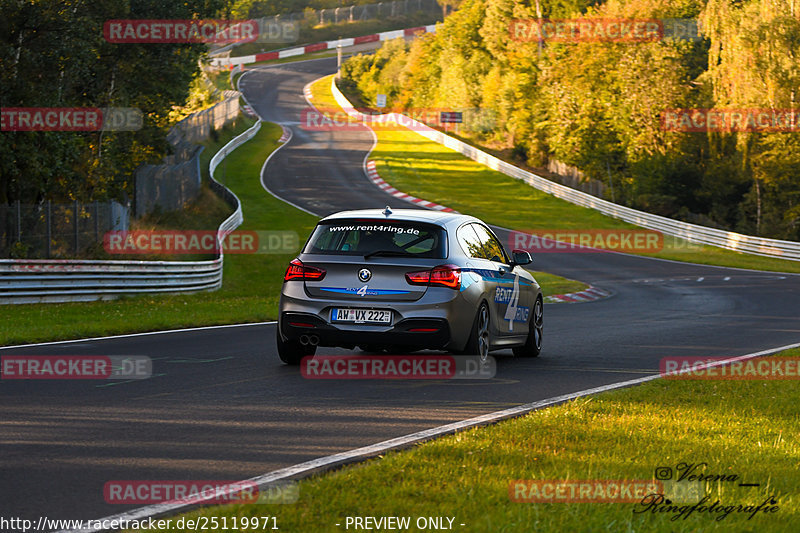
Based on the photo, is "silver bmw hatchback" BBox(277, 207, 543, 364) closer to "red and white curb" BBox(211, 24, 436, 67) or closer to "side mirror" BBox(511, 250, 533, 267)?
"side mirror" BBox(511, 250, 533, 267)

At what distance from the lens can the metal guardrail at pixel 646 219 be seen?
45.2 meters

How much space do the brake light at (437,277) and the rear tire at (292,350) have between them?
5.08 feet

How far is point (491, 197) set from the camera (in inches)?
2271

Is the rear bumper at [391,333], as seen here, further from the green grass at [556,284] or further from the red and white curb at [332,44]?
the red and white curb at [332,44]

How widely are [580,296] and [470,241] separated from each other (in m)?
17.1

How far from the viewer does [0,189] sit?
2445 centimetres

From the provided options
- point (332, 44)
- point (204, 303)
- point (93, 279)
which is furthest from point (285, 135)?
point (204, 303)

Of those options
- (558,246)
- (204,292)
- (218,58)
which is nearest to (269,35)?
(218,58)

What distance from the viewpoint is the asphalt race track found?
20.4 ft

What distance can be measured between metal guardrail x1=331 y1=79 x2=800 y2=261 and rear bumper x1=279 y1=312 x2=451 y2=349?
37.5 meters

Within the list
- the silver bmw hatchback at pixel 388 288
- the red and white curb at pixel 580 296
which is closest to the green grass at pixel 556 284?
the red and white curb at pixel 580 296

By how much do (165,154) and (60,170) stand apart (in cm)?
1436

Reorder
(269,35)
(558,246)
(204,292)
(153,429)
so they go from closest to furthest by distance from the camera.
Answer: (153,429) → (204,292) → (558,246) → (269,35)

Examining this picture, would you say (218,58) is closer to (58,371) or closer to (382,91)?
(382,91)
